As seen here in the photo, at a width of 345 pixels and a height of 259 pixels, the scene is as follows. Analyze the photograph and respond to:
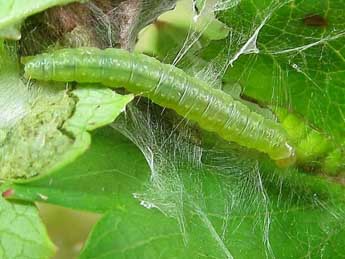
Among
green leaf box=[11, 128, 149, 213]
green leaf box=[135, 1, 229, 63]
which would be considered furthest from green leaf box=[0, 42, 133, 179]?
green leaf box=[135, 1, 229, 63]

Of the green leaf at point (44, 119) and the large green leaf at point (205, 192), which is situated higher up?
the green leaf at point (44, 119)

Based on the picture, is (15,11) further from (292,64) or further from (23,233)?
(292,64)

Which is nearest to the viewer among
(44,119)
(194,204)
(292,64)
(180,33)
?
(44,119)

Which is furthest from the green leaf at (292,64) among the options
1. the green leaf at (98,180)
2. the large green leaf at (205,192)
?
the green leaf at (98,180)

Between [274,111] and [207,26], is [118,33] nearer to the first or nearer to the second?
[207,26]

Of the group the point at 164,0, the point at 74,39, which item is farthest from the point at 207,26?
the point at 74,39

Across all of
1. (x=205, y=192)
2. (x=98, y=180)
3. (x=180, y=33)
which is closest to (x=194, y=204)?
(x=205, y=192)

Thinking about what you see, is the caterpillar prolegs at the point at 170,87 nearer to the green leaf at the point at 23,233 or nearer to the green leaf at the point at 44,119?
the green leaf at the point at 44,119

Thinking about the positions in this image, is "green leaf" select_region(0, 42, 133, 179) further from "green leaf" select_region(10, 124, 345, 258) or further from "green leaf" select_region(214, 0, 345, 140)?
"green leaf" select_region(214, 0, 345, 140)
